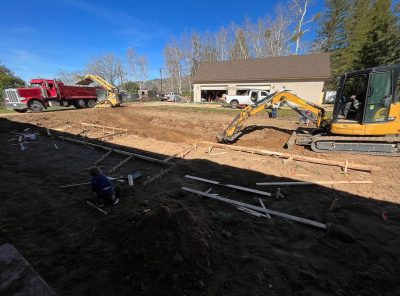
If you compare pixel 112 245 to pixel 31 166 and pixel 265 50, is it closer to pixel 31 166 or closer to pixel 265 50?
pixel 31 166

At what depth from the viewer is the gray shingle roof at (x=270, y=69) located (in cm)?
2945

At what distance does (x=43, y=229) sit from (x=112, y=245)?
1490 mm

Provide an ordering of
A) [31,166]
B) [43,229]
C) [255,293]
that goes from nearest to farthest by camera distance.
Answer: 1. [255,293]
2. [43,229]
3. [31,166]

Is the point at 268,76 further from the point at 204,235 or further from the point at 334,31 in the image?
the point at 204,235

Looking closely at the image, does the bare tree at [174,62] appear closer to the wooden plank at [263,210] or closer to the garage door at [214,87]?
the garage door at [214,87]

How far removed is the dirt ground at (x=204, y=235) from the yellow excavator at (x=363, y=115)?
1074 mm

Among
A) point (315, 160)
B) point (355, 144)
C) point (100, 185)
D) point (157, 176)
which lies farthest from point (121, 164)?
point (355, 144)

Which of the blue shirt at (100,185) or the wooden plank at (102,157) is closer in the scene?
the blue shirt at (100,185)

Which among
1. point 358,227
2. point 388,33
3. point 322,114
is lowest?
point 358,227

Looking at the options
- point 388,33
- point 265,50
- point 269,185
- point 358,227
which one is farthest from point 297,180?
point 265,50

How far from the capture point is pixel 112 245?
3408 mm

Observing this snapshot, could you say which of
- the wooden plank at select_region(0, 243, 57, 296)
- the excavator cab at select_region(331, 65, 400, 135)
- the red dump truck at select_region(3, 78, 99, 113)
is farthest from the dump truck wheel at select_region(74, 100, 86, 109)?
the excavator cab at select_region(331, 65, 400, 135)

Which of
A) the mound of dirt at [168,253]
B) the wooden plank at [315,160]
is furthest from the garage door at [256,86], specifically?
the mound of dirt at [168,253]

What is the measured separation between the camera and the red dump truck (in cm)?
1839
